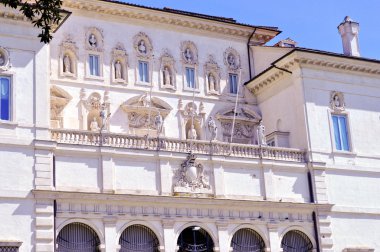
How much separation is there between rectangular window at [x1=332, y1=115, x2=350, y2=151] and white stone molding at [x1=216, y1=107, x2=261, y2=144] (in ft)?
13.1

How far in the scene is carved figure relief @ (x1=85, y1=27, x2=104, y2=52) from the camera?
38.1 meters

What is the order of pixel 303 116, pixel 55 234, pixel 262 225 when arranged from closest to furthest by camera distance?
1. pixel 55 234
2. pixel 262 225
3. pixel 303 116

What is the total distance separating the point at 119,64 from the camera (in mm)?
38719

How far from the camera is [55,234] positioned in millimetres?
30766

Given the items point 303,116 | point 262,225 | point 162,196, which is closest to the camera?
point 162,196

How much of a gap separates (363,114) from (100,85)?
1339 cm

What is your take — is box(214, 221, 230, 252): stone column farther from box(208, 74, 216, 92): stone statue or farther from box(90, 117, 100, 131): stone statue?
box(208, 74, 216, 92): stone statue

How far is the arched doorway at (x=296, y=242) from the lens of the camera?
3645 cm

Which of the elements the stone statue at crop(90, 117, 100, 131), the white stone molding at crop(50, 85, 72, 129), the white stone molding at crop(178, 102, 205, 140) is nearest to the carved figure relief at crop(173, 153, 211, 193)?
the stone statue at crop(90, 117, 100, 131)

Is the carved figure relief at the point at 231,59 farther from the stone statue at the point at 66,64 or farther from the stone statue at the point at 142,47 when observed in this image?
the stone statue at the point at 66,64

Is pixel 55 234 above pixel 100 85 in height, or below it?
below

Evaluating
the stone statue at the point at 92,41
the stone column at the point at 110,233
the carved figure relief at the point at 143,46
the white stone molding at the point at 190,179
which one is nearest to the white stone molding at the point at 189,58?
the carved figure relief at the point at 143,46

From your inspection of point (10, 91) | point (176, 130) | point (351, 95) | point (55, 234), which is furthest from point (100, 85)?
point (351, 95)

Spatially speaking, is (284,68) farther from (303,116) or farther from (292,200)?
(292,200)
